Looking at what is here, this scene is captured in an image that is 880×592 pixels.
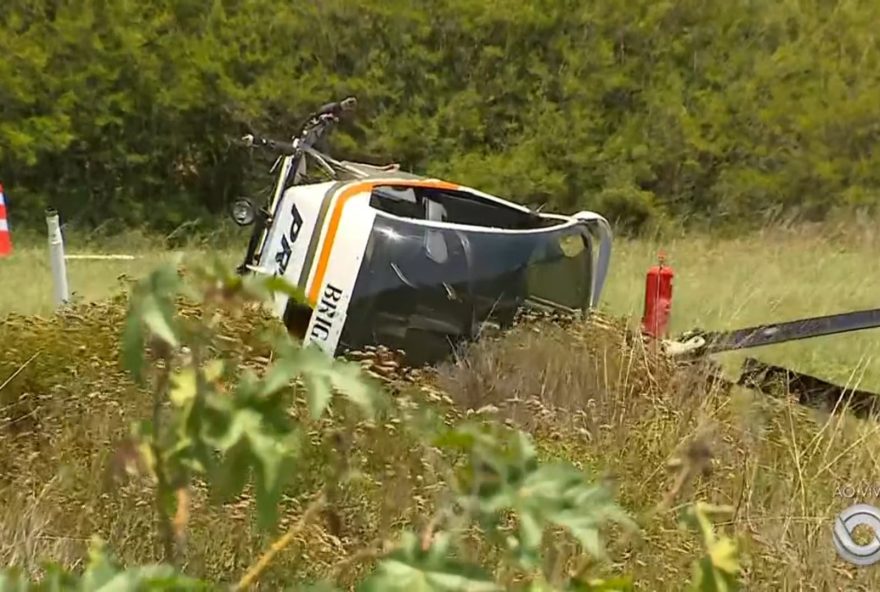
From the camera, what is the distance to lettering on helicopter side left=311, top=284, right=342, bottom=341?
4734 millimetres

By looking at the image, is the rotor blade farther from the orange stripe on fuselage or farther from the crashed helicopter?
the orange stripe on fuselage

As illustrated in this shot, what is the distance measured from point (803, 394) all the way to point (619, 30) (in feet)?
39.3

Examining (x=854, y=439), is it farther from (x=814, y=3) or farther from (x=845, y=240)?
(x=814, y=3)

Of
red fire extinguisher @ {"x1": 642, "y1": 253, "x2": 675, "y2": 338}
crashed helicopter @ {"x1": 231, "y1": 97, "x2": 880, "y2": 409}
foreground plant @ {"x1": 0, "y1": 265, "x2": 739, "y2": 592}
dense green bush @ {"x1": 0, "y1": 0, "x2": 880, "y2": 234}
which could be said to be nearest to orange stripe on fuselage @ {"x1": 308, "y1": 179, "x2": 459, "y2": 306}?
crashed helicopter @ {"x1": 231, "y1": 97, "x2": 880, "y2": 409}

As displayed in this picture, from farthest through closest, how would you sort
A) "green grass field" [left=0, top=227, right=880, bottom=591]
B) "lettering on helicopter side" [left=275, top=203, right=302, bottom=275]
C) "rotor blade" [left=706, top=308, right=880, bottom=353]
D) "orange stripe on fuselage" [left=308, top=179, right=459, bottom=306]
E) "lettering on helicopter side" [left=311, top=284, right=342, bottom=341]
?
"lettering on helicopter side" [left=275, top=203, right=302, bottom=275] < "orange stripe on fuselage" [left=308, top=179, right=459, bottom=306] < "lettering on helicopter side" [left=311, top=284, right=342, bottom=341] < "rotor blade" [left=706, top=308, right=880, bottom=353] < "green grass field" [left=0, top=227, right=880, bottom=591]

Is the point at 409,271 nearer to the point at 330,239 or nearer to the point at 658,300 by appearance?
the point at 330,239

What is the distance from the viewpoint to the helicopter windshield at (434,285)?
4809 mm

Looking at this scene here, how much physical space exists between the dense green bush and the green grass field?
32.9 ft

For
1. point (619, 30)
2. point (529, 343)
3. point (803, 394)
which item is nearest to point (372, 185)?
point (529, 343)

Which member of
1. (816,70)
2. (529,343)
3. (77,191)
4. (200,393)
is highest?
(200,393)

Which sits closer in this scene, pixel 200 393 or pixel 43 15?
pixel 200 393

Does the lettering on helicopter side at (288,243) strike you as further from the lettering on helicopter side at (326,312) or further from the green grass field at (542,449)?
the green grass field at (542,449)

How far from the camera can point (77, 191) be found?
15.4 m

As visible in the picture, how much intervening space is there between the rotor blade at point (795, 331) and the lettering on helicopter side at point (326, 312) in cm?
144
